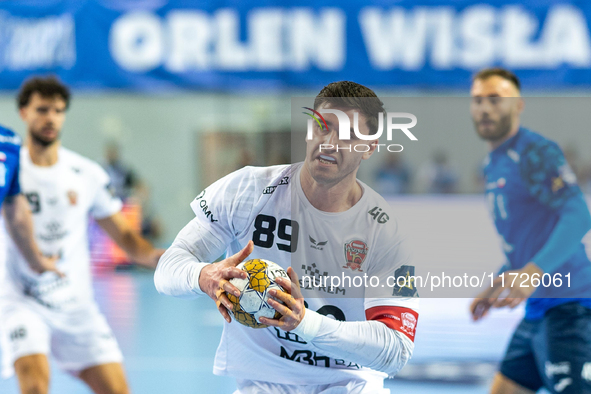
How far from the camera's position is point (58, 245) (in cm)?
477

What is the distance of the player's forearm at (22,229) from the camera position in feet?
14.4

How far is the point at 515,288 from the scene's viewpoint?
9.71 feet

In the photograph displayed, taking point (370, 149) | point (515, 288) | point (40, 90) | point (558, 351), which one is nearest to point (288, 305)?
point (370, 149)

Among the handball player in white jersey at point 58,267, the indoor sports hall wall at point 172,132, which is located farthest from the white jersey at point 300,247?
the indoor sports hall wall at point 172,132

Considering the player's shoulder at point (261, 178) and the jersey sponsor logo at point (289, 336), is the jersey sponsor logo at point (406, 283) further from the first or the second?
the player's shoulder at point (261, 178)

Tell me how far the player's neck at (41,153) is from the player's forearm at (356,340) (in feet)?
11.2

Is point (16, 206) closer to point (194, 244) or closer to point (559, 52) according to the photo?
point (194, 244)

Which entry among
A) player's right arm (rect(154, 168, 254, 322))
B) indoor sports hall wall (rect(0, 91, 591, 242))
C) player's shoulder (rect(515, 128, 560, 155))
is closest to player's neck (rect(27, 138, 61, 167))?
player's right arm (rect(154, 168, 254, 322))

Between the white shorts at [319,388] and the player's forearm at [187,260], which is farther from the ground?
the player's forearm at [187,260]

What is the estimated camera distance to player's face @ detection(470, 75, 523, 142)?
11.0 ft

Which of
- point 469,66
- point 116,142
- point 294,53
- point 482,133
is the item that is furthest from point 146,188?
point 482,133

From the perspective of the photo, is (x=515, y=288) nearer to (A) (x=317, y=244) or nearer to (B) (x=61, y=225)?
(A) (x=317, y=244)

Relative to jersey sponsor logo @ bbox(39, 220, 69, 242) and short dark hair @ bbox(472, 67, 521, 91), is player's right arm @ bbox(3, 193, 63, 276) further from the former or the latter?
short dark hair @ bbox(472, 67, 521, 91)

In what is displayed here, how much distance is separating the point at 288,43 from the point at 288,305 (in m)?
8.21
